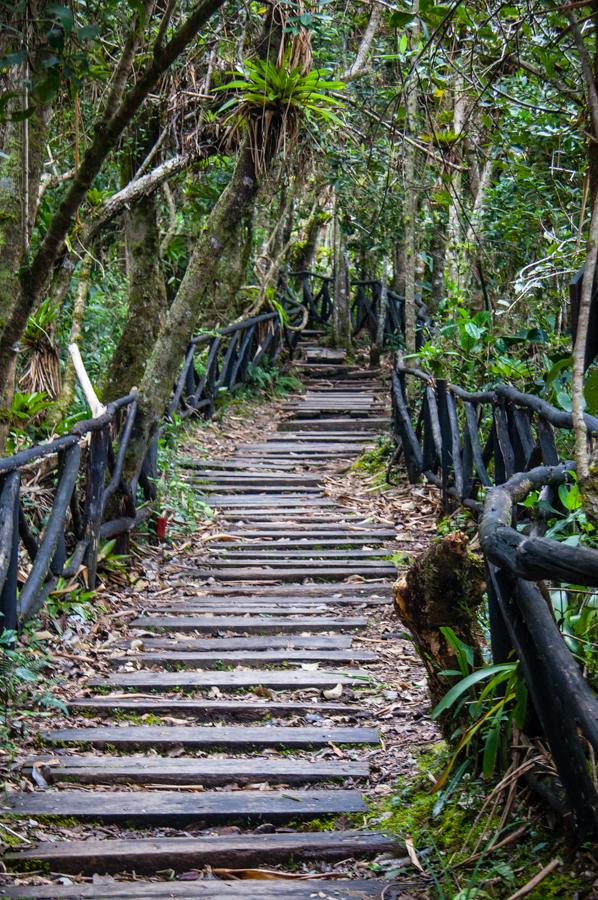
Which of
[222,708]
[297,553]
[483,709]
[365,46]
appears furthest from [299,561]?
[365,46]

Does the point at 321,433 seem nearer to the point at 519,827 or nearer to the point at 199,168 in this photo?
the point at 199,168

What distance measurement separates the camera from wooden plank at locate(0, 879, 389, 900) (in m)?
2.54

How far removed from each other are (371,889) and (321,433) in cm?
908

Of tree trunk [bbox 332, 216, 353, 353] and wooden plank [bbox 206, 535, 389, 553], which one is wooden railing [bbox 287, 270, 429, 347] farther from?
wooden plank [bbox 206, 535, 389, 553]

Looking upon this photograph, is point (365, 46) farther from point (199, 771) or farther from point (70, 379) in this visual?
point (199, 771)

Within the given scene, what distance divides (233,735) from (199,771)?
379 mm

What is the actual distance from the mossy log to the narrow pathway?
54 centimetres

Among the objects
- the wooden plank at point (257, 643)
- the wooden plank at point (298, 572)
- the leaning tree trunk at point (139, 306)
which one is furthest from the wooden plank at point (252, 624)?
the leaning tree trunk at point (139, 306)

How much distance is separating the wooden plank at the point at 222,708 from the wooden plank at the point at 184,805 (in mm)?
781

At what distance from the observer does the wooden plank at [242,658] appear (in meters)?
4.77

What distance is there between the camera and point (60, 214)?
12.5 ft

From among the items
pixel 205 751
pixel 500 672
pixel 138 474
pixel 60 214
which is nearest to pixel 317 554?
pixel 138 474

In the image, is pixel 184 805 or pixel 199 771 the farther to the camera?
pixel 199 771

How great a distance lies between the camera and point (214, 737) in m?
3.84
